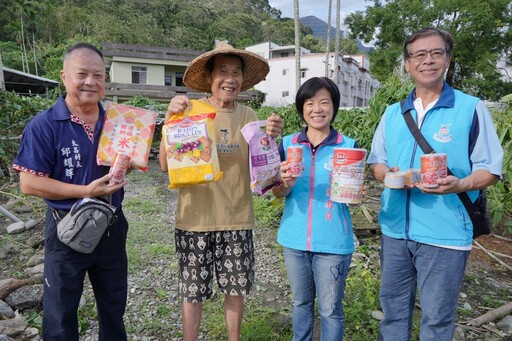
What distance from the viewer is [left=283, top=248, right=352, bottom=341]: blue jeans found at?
2.01m

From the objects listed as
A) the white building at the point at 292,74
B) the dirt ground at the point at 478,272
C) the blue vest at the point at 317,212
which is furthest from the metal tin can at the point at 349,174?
the white building at the point at 292,74

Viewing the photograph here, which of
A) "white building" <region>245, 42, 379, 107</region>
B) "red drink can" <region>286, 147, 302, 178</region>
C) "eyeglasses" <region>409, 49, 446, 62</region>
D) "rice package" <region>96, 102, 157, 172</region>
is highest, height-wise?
"white building" <region>245, 42, 379, 107</region>

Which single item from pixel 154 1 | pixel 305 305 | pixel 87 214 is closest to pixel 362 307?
pixel 305 305

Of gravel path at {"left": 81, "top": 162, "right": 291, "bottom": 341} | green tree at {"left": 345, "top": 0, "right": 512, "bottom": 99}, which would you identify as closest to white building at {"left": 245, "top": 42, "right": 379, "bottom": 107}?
green tree at {"left": 345, "top": 0, "right": 512, "bottom": 99}

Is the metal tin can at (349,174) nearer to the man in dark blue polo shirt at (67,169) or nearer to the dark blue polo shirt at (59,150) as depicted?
the man in dark blue polo shirt at (67,169)

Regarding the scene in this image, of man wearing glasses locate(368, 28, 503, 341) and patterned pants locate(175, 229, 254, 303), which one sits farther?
patterned pants locate(175, 229, 254, 303)

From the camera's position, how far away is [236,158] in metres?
2.20

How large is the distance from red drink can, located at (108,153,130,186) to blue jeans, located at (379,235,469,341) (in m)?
1.44

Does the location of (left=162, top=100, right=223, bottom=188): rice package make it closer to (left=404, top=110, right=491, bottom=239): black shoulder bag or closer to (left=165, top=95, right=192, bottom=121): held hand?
(left=165, top=95, right=192, bottom=121): held hand

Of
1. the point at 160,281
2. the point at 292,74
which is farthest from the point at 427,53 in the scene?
the point at 292,74

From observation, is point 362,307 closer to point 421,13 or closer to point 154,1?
point 421,13

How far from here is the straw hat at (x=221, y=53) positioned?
2.16 m

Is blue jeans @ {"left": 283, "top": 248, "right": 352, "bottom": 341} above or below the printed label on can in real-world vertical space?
below

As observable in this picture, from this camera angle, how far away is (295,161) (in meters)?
1.94
